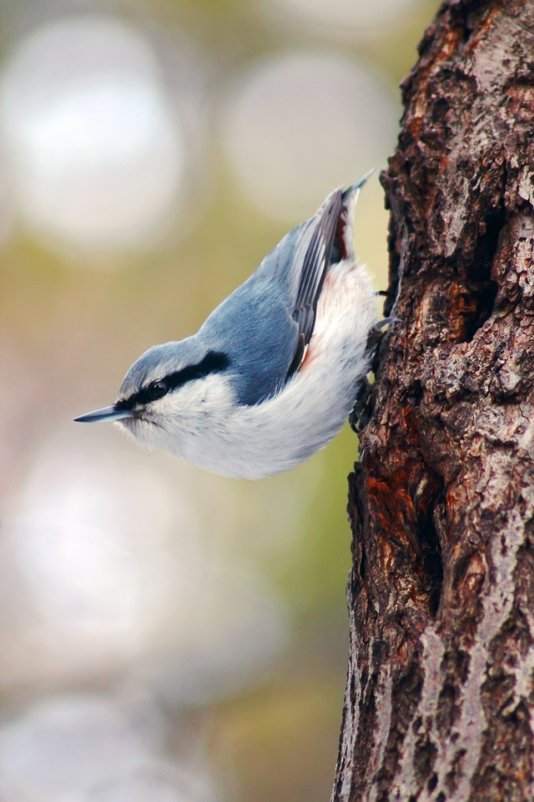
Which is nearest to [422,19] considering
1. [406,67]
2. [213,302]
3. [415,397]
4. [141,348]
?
[406,67]

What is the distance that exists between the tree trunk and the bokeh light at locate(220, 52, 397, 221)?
2.25 meters

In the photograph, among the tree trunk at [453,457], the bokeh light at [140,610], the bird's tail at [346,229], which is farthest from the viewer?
the bokeh light at [140,610]

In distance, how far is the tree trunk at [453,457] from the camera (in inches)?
53.2

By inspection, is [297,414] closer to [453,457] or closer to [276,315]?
[276,315]

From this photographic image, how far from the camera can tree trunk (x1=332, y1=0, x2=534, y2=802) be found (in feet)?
4.43

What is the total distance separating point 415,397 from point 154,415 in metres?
1.05

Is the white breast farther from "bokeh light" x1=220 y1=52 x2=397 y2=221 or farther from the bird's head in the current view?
"bokeh light" x1=220 y1=52 x2=397 y2=221

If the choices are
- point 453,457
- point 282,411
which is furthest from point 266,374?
point 453,457

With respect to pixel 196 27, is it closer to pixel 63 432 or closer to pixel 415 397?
pixel 63 432

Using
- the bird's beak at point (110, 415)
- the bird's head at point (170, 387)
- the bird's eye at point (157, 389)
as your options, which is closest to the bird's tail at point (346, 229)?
the bird's head at point (170, 387)

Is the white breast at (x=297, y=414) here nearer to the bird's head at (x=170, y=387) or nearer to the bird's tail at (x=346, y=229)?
the bird's head at (x=170, y=387)

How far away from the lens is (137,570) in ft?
12.5

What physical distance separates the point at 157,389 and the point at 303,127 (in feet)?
8.64

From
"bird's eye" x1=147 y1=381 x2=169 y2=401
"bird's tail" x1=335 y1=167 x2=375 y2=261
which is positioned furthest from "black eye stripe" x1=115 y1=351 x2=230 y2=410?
"bird's tail" x1=335 y1=167 x2=375 y2=261
